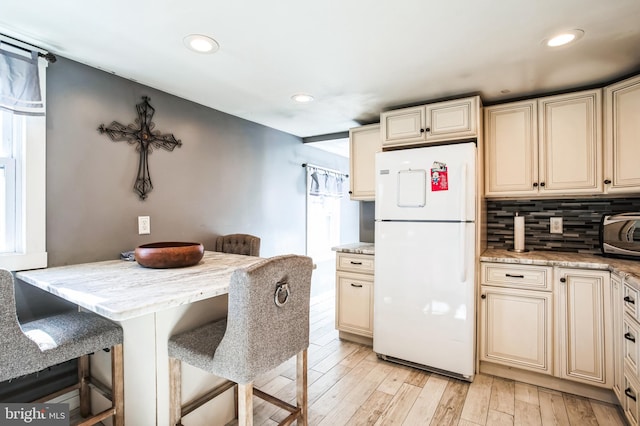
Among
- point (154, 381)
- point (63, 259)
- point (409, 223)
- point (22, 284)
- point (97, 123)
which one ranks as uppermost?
point (97, 123)

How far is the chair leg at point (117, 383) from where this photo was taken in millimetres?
1483

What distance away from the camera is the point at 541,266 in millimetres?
2178

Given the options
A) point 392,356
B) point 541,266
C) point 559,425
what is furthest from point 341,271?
point 559,425

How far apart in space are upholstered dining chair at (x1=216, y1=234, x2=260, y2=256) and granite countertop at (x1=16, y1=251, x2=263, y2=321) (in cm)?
68

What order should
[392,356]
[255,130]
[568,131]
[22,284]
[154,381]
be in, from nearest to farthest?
[154,381] < [22,284] < [568,131] < [392,356] < [255,130]

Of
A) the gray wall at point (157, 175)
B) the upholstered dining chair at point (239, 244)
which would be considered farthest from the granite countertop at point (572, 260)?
the gray wall at point (157, 175)

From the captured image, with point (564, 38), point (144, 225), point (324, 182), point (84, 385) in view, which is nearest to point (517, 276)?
point (564, 38)

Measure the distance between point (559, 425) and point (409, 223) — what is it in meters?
1.46

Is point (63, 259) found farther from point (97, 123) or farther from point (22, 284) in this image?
point (97, 123)

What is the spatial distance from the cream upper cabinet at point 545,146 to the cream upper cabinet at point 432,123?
1.04 ft

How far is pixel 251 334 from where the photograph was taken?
1233 millimetres

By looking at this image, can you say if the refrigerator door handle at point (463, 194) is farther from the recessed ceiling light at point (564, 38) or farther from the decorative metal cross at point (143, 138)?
the decorative metal cross at point (143, 138)

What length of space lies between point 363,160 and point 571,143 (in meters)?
1.63

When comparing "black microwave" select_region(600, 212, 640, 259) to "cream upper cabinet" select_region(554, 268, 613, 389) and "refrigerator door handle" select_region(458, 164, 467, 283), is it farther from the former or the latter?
"refrigerator door handle" select_region(458, 164, 467, 283)
